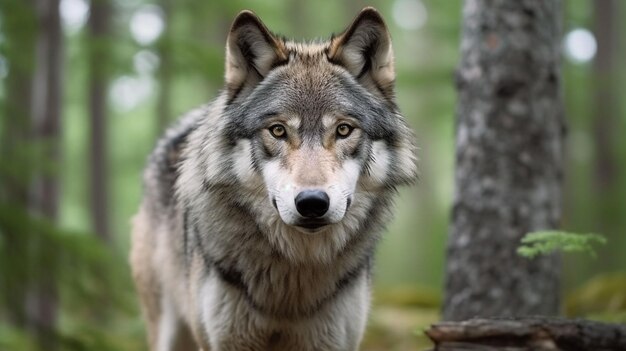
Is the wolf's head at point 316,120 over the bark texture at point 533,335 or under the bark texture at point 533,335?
over

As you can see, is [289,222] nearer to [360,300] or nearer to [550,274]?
[360,300]

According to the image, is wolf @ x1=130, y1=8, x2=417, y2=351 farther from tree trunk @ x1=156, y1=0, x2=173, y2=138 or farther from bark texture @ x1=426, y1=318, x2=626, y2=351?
tree trunk @ x1=156, y1=0, x2=173, y2=138

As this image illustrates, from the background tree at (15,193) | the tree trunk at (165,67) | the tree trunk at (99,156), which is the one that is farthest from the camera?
the tree trunk at (99,156)

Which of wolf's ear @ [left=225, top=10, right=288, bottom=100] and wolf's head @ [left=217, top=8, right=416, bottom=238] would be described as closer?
wolf's head @ [left=217, top=8, right=416, bottom=238]

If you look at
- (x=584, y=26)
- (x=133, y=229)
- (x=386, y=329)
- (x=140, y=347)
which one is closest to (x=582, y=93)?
(x=584, y=26)

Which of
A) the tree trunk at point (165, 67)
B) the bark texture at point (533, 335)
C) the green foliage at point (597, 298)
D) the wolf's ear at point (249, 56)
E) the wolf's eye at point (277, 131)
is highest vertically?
the tree trunk at point (165, 67)

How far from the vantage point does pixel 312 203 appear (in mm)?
3641

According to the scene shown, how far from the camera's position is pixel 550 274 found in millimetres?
6258

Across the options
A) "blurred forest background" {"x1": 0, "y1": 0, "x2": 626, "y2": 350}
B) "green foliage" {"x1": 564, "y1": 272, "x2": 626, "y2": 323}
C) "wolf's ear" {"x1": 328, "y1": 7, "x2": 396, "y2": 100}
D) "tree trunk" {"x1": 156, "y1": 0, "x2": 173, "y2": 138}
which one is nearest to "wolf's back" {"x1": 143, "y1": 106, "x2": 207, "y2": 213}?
"blurred forest background" {"x1": 0, "y1": 0, "x2": 626, "y2": 350}

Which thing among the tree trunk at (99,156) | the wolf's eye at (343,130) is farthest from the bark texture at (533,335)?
the tree trunk at (99,156)

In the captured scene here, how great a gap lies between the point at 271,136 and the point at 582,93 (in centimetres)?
1409

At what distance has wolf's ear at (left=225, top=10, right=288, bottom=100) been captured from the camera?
4.38 meters

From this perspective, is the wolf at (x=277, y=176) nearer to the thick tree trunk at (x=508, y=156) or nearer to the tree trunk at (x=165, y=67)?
the thick tree trunk at (x=508, y=156)

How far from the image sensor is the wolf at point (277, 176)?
162 inches
